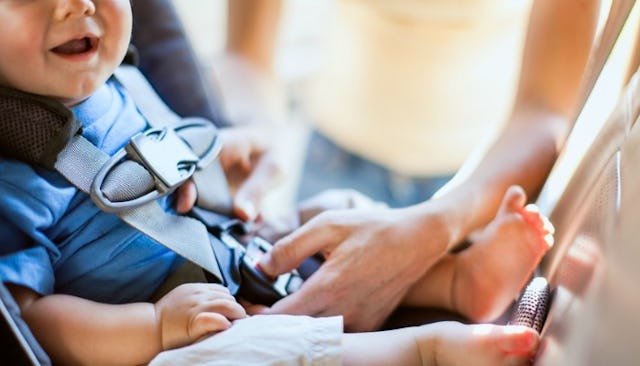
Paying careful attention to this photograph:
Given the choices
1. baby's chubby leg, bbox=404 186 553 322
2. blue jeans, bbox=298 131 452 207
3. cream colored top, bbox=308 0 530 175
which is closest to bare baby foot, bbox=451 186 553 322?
baby's chubby leg, bbox=404 186 553 322

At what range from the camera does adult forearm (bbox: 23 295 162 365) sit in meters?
0.75

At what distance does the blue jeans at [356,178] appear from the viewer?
6.46 feet

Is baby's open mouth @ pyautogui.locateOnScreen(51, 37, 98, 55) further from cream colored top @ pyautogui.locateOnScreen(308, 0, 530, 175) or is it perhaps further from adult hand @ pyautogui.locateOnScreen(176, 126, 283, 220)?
cream colored top @ pyautogui.locateOnScreen(308, 0, 530, 175)

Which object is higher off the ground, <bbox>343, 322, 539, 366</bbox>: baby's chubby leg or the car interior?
the car interior

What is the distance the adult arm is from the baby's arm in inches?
4.6

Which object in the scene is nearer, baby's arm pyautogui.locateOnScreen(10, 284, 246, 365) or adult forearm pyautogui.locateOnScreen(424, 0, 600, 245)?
baby's arm pyautogui.locateOnScreen(10, 284, 246, 365)

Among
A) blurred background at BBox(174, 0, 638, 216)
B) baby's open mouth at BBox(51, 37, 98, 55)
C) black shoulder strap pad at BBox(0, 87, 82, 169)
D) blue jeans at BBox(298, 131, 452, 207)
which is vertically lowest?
blue jeans at BBox(298, 131, 452, 207)

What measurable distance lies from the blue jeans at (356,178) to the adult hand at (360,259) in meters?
1.02

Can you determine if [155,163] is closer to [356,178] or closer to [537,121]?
[537,121]

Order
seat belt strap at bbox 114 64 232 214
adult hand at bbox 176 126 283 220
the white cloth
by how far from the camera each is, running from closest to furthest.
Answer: the white cloth < seat belt strap at bbox 114 64 232 214 < adult hand at bbox 176 126 283 220

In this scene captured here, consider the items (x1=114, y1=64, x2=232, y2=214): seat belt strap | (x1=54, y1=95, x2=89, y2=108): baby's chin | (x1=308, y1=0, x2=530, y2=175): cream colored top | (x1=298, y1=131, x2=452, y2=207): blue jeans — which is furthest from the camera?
(x1=298, y1=131, x2=452, y2=207): blue jeans

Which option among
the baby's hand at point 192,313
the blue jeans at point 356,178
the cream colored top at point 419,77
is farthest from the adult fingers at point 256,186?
the blue jeans at point 356,178

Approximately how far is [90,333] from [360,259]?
302 millimetres

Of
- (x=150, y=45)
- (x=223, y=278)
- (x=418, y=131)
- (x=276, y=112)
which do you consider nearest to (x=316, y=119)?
(x=418, y=131)
